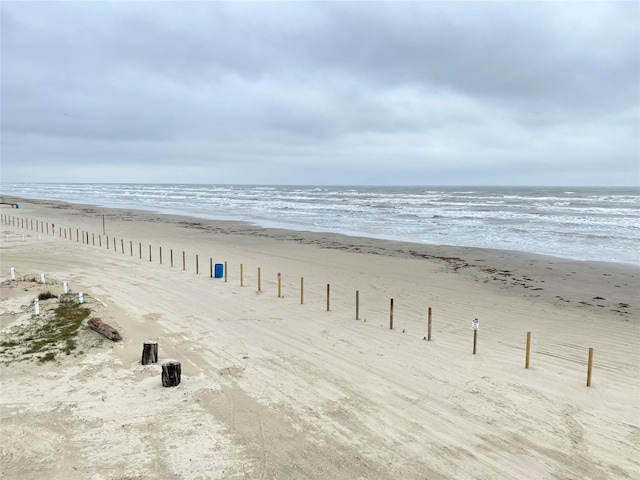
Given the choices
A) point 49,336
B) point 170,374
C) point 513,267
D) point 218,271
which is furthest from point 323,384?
point 513,267

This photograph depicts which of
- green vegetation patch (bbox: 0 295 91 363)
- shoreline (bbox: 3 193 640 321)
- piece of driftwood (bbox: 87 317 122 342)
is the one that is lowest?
shoreline (bbox: 3 193 640 321)

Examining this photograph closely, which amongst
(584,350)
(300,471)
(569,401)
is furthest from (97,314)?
(584,350)

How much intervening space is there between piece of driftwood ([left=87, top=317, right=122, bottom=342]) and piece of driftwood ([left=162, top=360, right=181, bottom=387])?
95.9 inches

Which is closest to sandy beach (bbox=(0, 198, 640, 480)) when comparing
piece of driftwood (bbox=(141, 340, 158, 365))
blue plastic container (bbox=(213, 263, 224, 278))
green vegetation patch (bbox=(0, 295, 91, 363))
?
green vegetation patch (bbox=(0, 295, 91, 363))

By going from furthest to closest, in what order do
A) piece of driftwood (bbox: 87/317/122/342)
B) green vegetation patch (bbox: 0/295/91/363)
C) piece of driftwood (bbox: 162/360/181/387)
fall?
piece of driftwood (bbox: 87/317/122/342)
green vegetation patch (bbox: 0/295/91/363)
piece of driftwood (bbox: 162/360/181/387)

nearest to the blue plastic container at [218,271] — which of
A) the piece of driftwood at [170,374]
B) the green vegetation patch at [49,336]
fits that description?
the green vegetation patch at [49,336]

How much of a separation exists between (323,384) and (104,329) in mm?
4683

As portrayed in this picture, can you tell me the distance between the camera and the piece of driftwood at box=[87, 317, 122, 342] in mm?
8609

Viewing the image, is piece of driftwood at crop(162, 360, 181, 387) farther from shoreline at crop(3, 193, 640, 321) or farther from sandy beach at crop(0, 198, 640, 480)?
shoreline at crop(3, 193, 640, 321)

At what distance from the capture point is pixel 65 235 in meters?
26.1

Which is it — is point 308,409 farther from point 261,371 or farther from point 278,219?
point 278,219

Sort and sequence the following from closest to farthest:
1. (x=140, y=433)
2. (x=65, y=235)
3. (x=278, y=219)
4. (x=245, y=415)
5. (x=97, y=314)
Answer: (x=140, y=433)
(x=245, y=415)
(x=97, y=314)
(x=65, y=235)
(x=278, y=219)

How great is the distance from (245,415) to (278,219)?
1369 inches

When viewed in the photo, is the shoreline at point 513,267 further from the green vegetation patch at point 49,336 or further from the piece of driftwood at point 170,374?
the green vegetation patch at point 49,336
